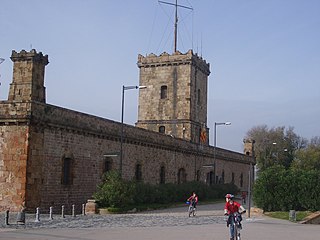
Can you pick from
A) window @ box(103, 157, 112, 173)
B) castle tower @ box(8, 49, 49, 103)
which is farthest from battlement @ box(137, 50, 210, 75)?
castle tower @ box(8, 49, 49, 103)

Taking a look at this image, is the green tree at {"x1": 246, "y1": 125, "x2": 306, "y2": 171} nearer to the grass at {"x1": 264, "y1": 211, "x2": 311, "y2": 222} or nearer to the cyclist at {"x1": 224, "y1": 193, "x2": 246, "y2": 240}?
the grass at {"x1": 264, "y1": 211, "x2": 311, "y2": 222}

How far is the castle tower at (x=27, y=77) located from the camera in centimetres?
2653

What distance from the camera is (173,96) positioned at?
50781mm

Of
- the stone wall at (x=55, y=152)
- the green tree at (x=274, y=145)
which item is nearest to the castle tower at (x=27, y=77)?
the stone wall at (x=55, y=152)

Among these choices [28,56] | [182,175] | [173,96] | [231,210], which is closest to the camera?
[231,210]

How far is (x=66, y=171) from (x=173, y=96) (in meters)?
24.0

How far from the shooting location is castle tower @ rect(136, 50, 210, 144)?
164 feet

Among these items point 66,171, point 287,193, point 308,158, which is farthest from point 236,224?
point 308,158

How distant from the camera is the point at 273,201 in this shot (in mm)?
30703

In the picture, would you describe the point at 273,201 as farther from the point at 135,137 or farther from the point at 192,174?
the point at 192,174

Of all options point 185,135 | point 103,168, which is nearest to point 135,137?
point 103,168

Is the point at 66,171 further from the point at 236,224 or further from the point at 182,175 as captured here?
the point at 182,175

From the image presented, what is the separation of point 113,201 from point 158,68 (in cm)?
2624

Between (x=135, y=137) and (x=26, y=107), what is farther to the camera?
(x=135, y=137)
